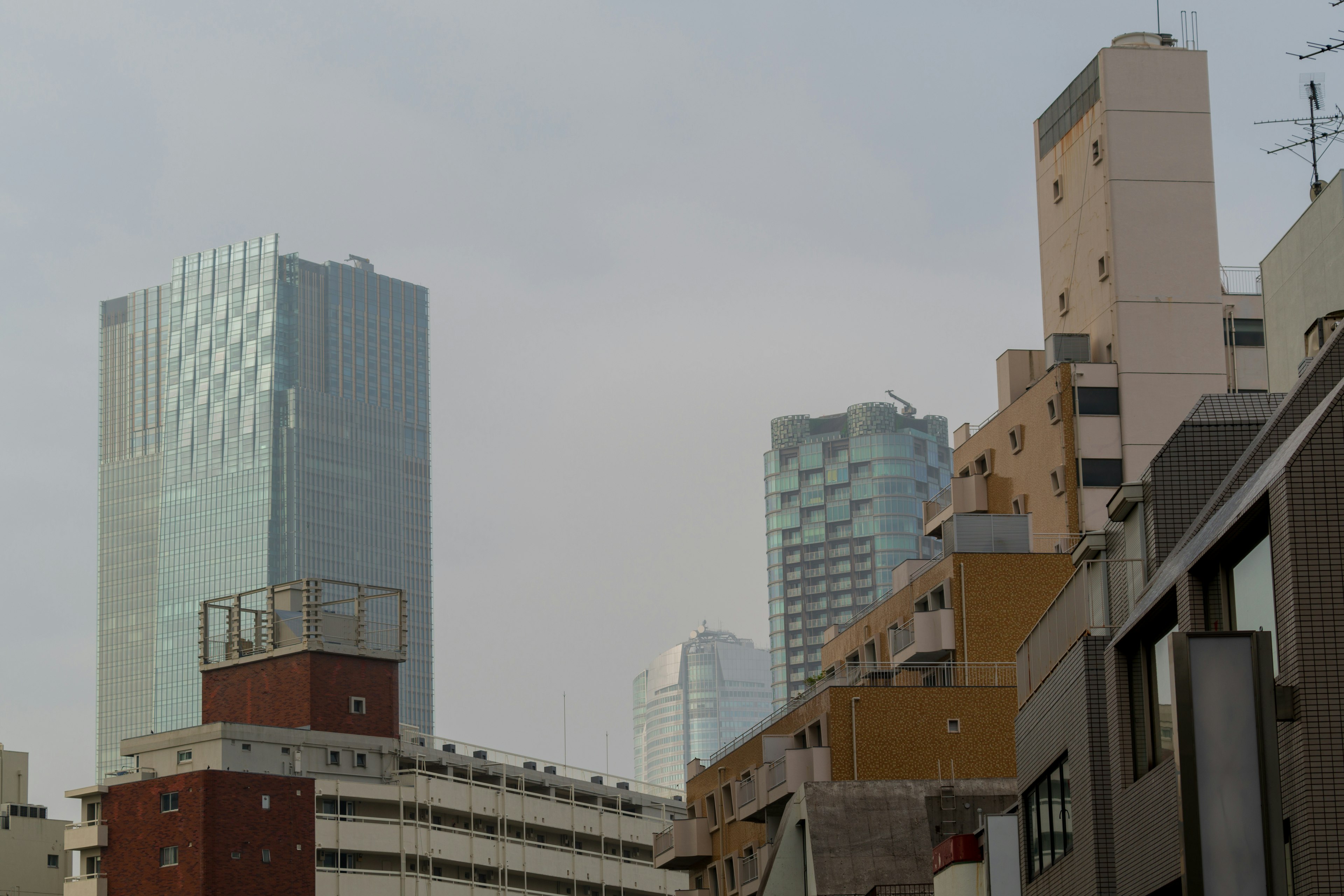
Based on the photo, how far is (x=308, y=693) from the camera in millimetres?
118750

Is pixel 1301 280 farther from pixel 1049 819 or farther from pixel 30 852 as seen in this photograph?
pixel 30 852

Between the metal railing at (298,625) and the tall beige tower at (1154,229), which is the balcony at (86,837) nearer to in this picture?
the metal railing at (298,625)

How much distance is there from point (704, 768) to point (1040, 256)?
85.2 feet

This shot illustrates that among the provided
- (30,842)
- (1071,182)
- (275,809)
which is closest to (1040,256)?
A: (1071,182)

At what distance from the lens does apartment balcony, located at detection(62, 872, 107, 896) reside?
11138 centimetres

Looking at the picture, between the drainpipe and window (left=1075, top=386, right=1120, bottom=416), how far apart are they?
19.0 metres

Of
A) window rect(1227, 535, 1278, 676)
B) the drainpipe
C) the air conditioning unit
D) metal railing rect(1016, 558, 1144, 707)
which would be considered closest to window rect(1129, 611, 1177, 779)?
metal railing rect(1016, 558, 1144, 707)

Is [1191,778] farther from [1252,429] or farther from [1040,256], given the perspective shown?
[1040,256]

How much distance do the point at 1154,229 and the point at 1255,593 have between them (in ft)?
186

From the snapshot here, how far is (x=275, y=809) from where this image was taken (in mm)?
111625

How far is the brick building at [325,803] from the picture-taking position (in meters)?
110

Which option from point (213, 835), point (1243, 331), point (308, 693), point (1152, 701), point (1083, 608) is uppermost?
point (1243, 331)

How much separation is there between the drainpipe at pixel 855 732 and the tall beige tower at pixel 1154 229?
20782 millimetres

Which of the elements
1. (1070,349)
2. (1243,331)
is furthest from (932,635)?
(1243,331)
